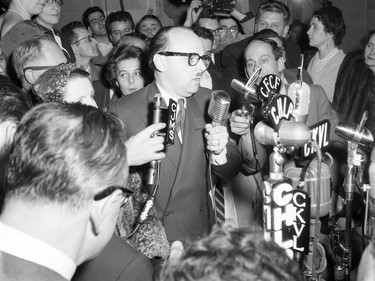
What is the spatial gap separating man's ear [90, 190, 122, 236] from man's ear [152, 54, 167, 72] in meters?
1.47

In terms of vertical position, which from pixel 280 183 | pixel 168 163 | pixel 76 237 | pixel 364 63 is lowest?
pixel 364 63

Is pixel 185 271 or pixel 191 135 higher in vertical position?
pixel 185 271

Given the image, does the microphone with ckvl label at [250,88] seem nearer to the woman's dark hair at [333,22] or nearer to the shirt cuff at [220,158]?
the shirt cuff at [220,158]

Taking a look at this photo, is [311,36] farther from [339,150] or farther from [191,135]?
[191,135]

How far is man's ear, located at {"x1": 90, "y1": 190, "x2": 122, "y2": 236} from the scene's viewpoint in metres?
1.24

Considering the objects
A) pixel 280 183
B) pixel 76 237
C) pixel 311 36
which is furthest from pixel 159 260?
pixel 311 36

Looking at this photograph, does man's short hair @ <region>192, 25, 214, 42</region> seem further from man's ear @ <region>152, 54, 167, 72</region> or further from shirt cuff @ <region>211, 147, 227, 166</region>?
shirt cuff @ <region>211, 147, 227, 166</region>

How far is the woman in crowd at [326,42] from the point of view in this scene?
493cm

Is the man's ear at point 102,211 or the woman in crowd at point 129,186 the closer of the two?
the man's ear at point 102,211

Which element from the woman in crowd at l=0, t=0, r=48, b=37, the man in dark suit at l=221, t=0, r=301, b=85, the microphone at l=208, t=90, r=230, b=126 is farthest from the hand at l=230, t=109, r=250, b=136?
the woman in crowd at l=0, t=0, r=48, b=37

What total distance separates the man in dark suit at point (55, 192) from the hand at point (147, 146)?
0.88m

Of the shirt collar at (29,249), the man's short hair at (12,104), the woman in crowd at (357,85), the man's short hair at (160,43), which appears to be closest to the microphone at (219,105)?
the man's short hair at (160,43)

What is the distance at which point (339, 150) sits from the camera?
3119 millimetres

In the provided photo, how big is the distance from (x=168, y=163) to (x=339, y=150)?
1075mm
